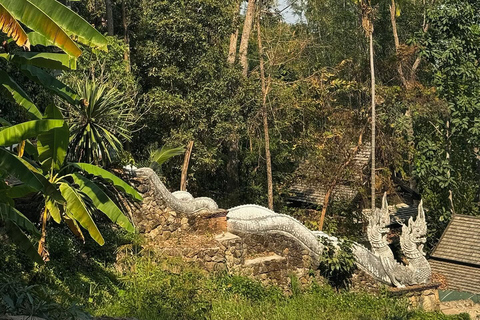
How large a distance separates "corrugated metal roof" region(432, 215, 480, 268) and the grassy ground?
119 inches

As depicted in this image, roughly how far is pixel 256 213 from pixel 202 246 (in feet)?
5.83

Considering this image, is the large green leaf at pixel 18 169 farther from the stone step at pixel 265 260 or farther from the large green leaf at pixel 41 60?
the stone step at pixel 265 260

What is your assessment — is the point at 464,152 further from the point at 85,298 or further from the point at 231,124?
the point at 85,298

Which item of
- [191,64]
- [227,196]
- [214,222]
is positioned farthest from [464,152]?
[214,222]

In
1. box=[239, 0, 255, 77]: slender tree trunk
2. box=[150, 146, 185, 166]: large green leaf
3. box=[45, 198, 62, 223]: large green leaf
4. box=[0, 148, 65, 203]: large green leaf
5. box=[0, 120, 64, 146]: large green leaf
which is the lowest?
box=[45, 198, 62, 223]: large green leaf

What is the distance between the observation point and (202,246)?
14070 mm

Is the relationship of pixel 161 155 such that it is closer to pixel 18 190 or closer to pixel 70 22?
pixel 18 190

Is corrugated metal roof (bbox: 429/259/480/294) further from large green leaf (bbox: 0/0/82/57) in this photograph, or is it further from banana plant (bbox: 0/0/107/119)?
large green leaf (bbox: 0/0/82/57)

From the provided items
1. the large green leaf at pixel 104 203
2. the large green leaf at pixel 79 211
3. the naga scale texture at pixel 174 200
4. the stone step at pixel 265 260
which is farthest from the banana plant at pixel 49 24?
the stone step at pixel 265 260

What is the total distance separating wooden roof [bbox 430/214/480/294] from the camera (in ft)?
55.9

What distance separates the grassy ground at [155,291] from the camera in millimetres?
11359

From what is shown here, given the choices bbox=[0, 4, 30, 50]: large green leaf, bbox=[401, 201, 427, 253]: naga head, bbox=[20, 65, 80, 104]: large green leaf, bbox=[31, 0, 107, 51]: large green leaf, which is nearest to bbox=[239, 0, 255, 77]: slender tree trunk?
bbox=[401, 201, 427, 253]: naga head

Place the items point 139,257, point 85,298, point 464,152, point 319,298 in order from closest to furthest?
point 85,298 < point 139,257 < point 319,298 < point 464,152

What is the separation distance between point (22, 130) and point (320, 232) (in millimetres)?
8104
